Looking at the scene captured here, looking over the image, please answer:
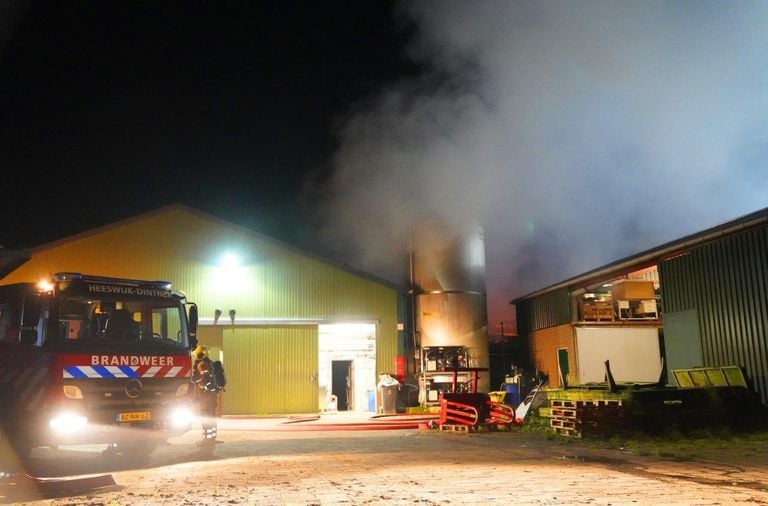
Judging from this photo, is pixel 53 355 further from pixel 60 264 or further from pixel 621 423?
pixel 60 264

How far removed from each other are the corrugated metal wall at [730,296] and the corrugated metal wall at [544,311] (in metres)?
5.89

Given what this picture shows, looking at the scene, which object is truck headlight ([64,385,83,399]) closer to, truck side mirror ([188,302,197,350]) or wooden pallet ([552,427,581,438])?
truck side mirror ([188,302,197,350])

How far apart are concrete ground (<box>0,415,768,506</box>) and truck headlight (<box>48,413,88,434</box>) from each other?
0.71m

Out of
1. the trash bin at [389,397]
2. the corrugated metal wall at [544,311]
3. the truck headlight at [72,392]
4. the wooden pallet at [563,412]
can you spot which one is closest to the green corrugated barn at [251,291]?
the trash bin at [389,397]

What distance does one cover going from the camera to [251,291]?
22.2 meters

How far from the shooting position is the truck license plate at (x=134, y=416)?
8828 millimetres

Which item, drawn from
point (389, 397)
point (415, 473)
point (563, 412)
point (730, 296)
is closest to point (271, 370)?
point (389, 397)

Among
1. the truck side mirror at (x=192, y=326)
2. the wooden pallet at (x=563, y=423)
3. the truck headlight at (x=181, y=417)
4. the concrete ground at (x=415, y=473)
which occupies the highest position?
the truck side mirror at (x=192, y=326)

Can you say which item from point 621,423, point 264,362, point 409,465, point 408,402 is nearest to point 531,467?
point 409,465

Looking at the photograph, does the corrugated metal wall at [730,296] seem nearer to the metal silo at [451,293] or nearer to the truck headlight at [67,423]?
the metal silo at [451,293]

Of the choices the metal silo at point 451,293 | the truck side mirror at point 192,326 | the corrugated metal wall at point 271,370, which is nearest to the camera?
the truck side mirror at point 192,326

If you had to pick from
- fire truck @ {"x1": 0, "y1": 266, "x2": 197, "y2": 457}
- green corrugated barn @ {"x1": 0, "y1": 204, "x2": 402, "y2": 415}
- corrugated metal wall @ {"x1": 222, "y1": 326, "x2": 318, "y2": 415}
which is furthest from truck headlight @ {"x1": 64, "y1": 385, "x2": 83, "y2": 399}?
corrugated metal wall @ {"x1": 222, "y1": 326, "x2": 318, "y2": 415}

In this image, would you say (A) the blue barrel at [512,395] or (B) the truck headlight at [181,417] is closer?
(B) the truck headlight at [181,417]

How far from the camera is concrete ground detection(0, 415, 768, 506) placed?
6484mm
